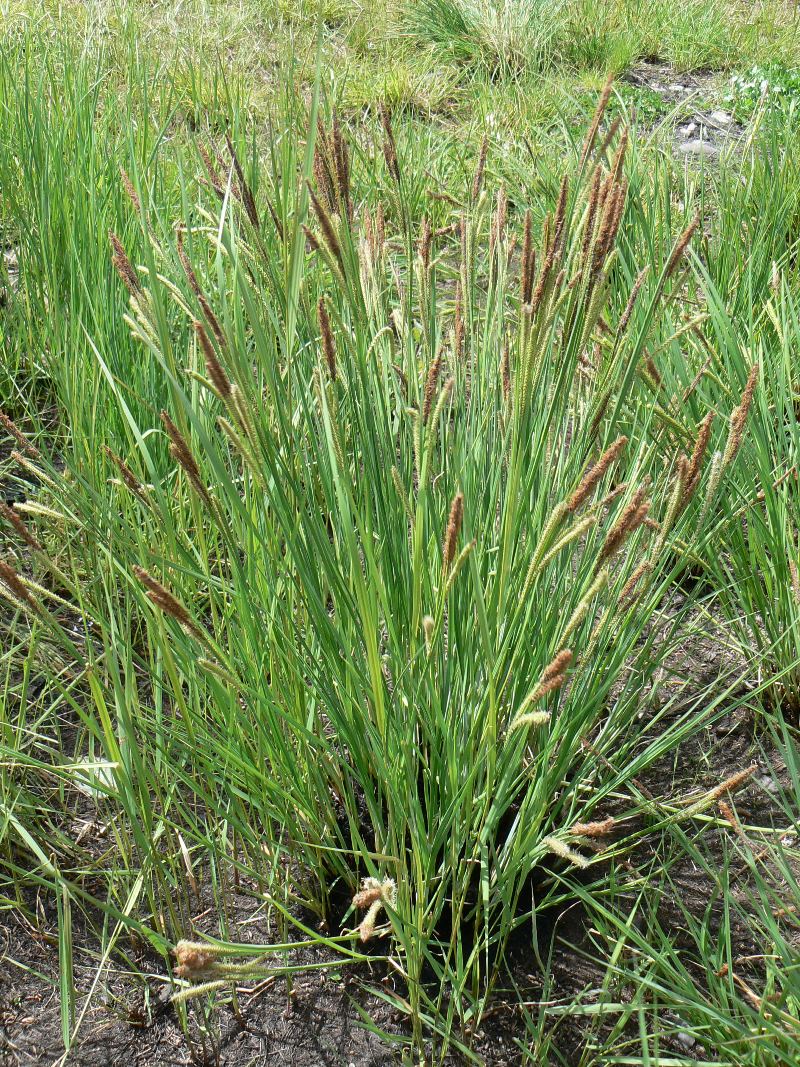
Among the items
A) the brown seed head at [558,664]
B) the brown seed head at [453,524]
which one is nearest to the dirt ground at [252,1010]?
the brown seed head at [558,664]

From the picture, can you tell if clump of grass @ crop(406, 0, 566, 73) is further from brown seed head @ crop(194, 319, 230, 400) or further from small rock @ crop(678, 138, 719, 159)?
brown seed head @ crop(194, 319, 230, 400)

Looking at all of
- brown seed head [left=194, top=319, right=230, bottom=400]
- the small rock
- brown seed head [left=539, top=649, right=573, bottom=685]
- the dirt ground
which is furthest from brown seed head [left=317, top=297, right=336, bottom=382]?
the small rock

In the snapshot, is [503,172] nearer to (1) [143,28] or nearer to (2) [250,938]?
(1) [143,28]

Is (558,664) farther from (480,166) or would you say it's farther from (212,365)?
(480,166)

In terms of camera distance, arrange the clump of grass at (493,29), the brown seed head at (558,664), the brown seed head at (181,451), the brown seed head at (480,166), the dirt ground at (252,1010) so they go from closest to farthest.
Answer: the brown seed head at (558,664)
the brown seed head at (181,451)
the dirt ground at (252,1010)
the brown seed head at (480,166)
the clump of grass at (493,29)

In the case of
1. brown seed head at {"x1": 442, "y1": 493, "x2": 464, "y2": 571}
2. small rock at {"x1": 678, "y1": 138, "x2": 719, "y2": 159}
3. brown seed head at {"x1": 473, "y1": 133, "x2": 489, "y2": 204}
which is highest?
brown seed head at {"x1": 473, "y1": 133, "x2": 489, "y2": 204}

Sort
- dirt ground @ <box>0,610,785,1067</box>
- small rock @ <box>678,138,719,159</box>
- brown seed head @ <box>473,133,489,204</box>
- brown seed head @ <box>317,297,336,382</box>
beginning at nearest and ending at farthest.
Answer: brown seed head @ <box>317,297,336,382</box>
dirt ground @ <box>0,610,785,1067</box>
brown seed head @ <box>473,133,489,204</box>
small rock @ <box>678,138,719,159</box>

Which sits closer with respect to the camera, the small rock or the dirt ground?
the dirt ground

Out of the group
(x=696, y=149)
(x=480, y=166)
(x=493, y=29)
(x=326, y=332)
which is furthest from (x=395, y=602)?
(x=493, y=29)

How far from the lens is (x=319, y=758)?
A: 1.30 metres

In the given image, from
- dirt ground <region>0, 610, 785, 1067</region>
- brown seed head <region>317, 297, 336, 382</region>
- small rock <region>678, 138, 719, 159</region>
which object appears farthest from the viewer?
small rock <region>678, 138, 719, 159</region>

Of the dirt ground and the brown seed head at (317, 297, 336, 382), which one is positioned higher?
the brown seed head at (317, 297, 336, 382)

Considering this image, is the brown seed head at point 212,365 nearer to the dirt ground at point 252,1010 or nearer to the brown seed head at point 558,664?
the brown seed head at point 558,664

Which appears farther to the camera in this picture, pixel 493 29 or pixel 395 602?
pixel 493 29
